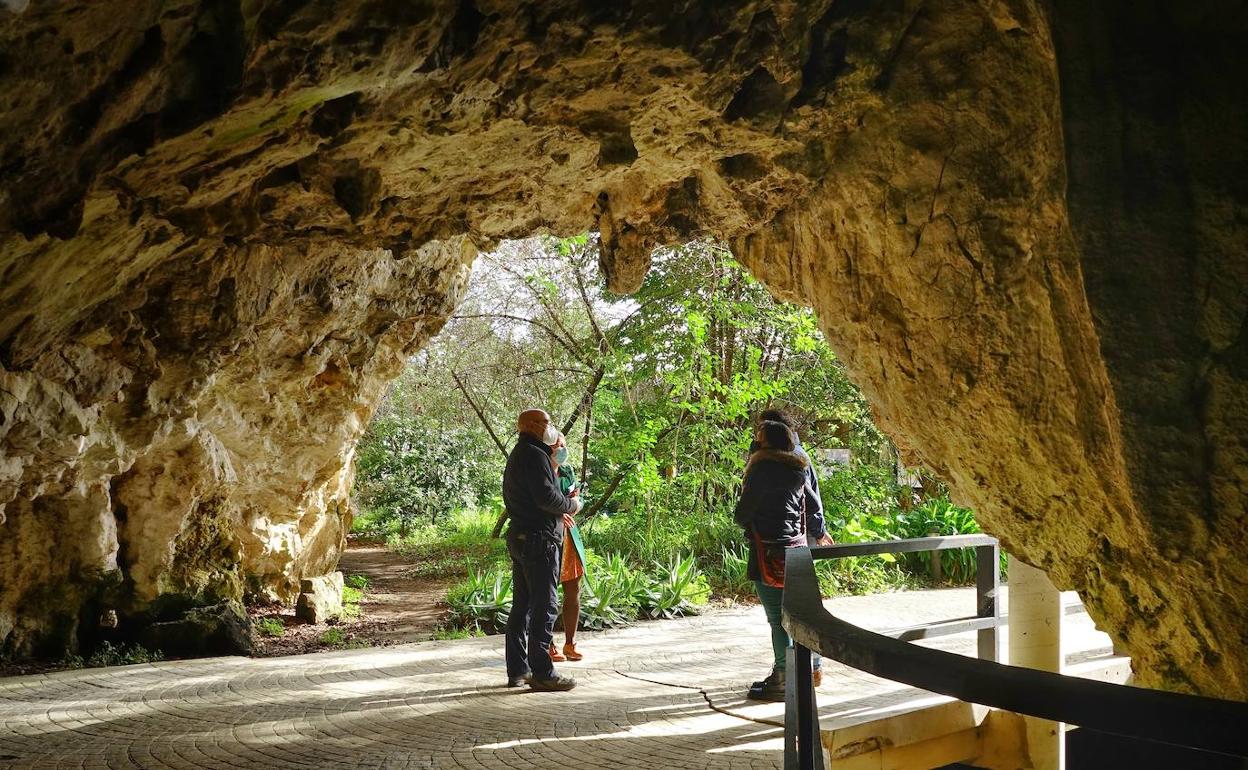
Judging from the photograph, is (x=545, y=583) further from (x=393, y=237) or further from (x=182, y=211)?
(x=182, y=211)

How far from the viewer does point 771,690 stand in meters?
5.61

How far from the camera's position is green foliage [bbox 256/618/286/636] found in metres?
8.87

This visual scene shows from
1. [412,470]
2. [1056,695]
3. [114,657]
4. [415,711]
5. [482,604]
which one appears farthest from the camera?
[412,470]

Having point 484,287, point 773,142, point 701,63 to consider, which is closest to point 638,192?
point 773,142

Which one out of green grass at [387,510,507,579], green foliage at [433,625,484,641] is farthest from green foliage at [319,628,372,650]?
green grass at [387,510,507,579]

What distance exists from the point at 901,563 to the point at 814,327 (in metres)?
3.65

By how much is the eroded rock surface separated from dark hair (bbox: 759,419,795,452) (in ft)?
3.04

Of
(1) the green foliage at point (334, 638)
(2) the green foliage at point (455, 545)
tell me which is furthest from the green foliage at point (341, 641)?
(2) the green foliage at point (455, 545)

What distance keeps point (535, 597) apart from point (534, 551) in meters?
0.31

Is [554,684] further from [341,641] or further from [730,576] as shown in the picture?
[730,576]

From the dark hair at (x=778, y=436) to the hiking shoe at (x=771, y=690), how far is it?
4.71 ft

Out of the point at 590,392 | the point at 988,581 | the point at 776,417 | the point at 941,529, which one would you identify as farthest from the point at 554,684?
the point at 941,529

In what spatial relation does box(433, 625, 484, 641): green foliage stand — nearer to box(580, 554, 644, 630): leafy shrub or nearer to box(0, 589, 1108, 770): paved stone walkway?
box(0, 589, 1108, 770): paved stone walkway

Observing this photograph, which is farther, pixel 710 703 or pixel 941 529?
pixel 941 529
